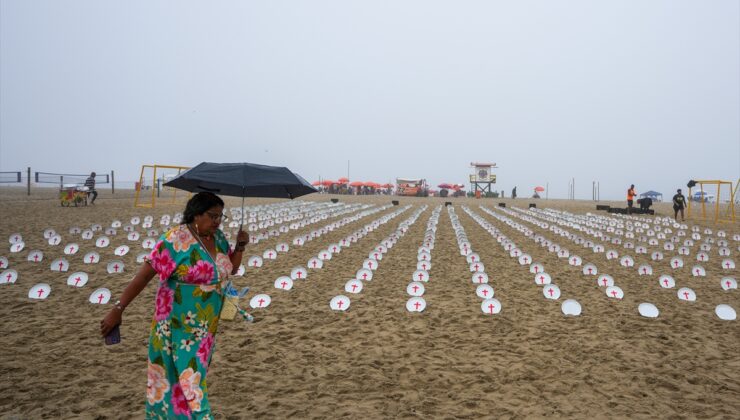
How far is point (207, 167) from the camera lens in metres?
3.71

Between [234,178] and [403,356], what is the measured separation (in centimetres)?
288

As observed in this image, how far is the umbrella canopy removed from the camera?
3.59 m

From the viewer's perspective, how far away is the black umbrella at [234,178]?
359 cm

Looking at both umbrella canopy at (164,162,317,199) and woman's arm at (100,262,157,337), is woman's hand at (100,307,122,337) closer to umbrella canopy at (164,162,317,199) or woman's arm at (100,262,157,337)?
woman's arm at (100,262,157,337)

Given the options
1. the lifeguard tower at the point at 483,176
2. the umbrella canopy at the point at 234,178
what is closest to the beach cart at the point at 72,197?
the umbrella canopy at the point at 234,178

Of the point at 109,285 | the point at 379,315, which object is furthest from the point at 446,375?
the point at 109,285

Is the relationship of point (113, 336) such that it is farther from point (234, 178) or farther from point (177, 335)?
point (234, 178)

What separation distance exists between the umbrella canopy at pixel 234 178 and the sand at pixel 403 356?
6.16 ft

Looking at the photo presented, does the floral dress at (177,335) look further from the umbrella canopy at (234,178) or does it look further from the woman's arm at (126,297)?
the umbrella canopy at (234,178)

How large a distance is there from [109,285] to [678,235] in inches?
727

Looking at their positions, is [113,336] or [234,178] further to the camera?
[234,178]

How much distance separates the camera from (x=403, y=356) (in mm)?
5316

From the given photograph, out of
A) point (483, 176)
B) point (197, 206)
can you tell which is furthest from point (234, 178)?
point (483, 176)

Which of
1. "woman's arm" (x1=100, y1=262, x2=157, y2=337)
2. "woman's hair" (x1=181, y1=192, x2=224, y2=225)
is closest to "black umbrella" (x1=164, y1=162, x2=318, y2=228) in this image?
"woman's hair" (x1=181, y1=192, x2=224, y2=225)
